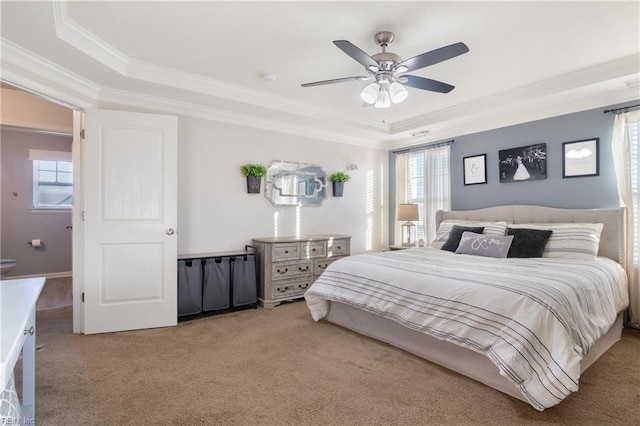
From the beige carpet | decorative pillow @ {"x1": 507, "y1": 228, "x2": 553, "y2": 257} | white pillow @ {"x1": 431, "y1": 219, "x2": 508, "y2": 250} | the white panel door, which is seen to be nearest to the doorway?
the white panel door

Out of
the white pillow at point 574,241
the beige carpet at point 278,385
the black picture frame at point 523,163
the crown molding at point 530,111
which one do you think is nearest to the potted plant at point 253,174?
the beige carpet at point 278,385

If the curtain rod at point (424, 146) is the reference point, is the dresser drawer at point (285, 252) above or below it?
below

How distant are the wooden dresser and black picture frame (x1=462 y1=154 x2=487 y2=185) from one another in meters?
2.13

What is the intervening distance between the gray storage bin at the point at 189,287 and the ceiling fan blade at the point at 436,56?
2.78m

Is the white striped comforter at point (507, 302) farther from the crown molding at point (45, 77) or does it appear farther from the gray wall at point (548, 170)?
the crown molding at point (45, 77)

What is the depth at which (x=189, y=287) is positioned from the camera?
3551 millimetres

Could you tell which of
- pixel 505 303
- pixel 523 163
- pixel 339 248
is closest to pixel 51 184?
pixel 339 248

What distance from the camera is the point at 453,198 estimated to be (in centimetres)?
482

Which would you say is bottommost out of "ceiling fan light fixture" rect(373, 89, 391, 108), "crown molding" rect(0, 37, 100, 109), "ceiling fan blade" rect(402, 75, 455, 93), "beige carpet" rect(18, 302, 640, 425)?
"beige carpet" rect(18, 302, 640, 425)

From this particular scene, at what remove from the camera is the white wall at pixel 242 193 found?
3.91 meters

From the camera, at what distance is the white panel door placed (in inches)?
124

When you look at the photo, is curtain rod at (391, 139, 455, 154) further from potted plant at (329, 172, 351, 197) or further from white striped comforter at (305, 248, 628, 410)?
white striped comforter at (305, 248, 628, 410)

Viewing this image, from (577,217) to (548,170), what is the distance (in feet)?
2.12

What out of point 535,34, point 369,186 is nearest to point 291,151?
point 369,186
